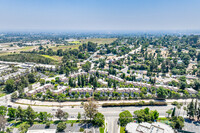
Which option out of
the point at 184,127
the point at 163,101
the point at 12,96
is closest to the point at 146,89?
the point at 163,101

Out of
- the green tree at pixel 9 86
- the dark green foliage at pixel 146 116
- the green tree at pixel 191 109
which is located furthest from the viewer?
the green tree at pixel 9 86

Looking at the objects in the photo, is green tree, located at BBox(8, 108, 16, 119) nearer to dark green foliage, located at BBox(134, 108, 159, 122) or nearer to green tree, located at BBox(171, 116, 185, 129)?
dark green foliage, located at BBox(134, 108, 159, 122)

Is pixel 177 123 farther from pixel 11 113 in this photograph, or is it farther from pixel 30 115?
pixel 11 113

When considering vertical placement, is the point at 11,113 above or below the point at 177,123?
above

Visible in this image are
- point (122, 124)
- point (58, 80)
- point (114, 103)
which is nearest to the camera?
point (122, 124)

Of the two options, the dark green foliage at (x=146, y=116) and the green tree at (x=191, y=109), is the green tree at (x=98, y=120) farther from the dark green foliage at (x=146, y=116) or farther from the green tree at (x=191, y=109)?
the green tree at (x=191, y=109)

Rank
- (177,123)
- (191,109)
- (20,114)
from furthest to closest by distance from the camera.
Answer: (191,109)
(20,114)
(177,123)

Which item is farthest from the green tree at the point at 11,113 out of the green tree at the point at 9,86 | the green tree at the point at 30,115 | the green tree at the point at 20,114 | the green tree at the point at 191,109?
the green tree at the point at 191,109

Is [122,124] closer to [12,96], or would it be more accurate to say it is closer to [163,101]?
[163,101]

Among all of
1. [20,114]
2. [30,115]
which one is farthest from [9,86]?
[30,115]

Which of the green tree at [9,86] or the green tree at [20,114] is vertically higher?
the green tree at [9,86]

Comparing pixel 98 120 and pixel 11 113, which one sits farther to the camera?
pixel 11 113
